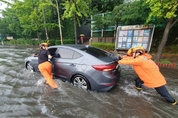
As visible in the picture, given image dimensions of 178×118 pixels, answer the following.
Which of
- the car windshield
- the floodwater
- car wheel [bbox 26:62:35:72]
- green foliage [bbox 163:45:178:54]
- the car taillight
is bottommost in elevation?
the floodwater

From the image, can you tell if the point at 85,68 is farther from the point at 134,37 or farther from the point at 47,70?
the point at 134,37

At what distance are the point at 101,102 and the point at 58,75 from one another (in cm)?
194

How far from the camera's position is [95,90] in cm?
377

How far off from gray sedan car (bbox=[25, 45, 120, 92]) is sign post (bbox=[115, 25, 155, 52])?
20.5ft

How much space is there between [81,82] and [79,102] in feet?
2.21

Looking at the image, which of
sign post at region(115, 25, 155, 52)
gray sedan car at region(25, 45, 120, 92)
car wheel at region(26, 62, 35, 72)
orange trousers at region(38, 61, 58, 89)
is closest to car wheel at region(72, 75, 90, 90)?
gray sedan car at region(25, 45, 120, 92)

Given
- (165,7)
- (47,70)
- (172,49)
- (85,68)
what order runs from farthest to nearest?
(172,49) < (165,7) < (47,70) < (85,68)

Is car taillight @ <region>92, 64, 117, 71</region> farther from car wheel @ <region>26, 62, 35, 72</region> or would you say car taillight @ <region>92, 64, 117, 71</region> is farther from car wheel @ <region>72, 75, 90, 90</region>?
car wheel @ <region>26, 62, 35, 72</region>

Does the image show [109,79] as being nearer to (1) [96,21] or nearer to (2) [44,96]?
(2) [44,96]

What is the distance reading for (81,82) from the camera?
3928 mm

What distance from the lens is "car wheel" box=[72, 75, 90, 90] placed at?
3803mm

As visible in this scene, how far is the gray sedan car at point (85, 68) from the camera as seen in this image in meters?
3.51

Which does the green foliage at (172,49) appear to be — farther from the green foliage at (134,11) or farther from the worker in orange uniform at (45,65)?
the worker in orange uniform at (45,65)

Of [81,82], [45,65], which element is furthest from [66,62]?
[81,82]
